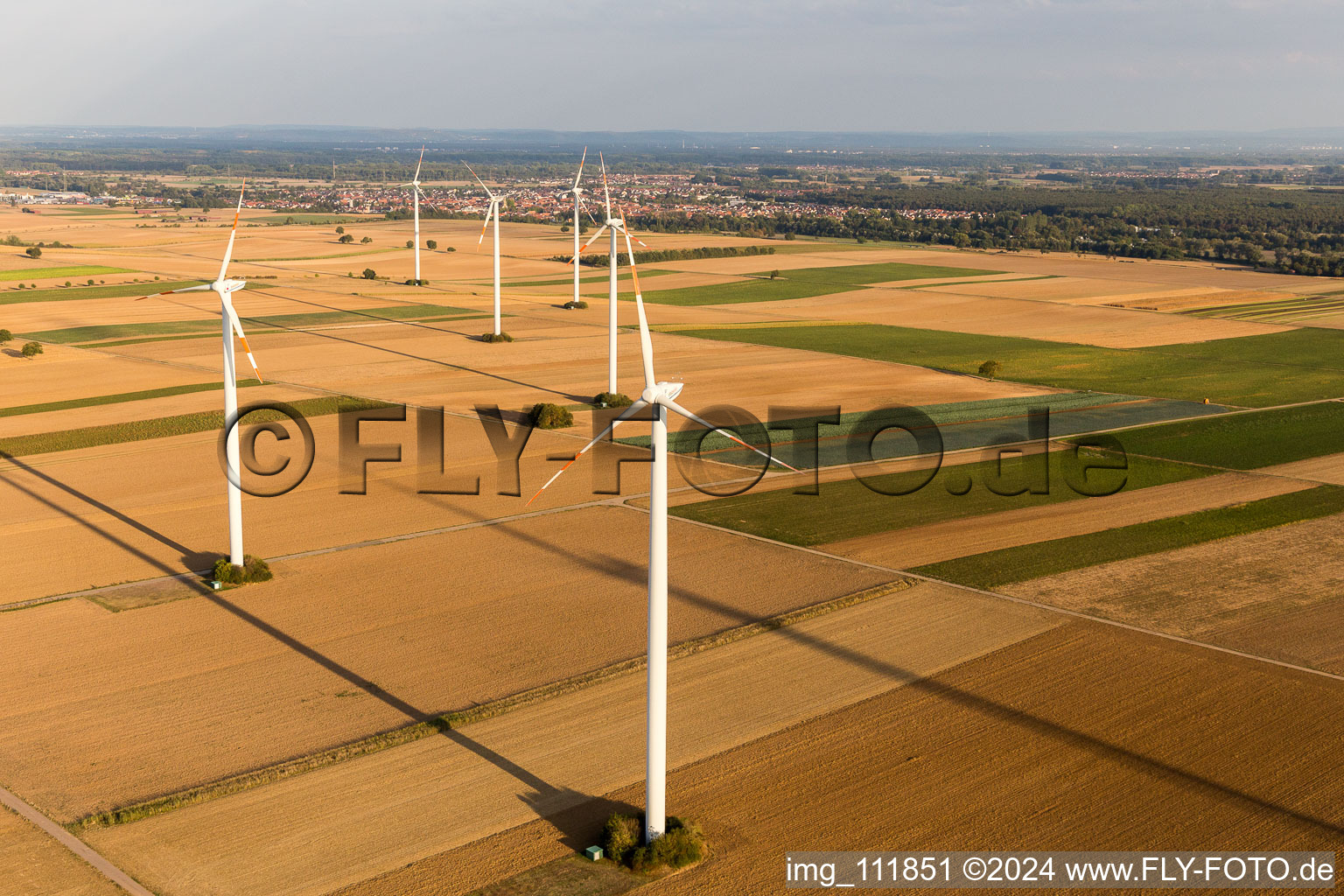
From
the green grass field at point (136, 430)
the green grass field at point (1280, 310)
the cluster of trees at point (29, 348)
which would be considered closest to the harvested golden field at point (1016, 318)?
the green grass field at point (1280, 310)

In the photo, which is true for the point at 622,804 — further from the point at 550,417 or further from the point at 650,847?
the point at 550,417

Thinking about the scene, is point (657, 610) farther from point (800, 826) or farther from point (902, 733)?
point (902, 733)

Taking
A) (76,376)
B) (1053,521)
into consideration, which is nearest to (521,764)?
(1053,521)

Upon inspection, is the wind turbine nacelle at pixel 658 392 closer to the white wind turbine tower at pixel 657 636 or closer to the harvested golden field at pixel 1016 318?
the white wind turbine tower at pixel 657 636

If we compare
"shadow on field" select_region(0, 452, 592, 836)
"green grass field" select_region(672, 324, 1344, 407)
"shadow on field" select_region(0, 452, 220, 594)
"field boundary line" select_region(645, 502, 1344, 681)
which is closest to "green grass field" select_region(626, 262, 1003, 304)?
"green grass field" select_region(672, 324, 1344, 407)

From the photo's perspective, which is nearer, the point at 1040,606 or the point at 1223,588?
the point at 1040,606

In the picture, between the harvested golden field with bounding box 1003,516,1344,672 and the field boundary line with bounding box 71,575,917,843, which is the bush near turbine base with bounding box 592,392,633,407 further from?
the harvested golden field with bounding box 1003,516,1344,672

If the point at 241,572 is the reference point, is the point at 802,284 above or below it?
above
